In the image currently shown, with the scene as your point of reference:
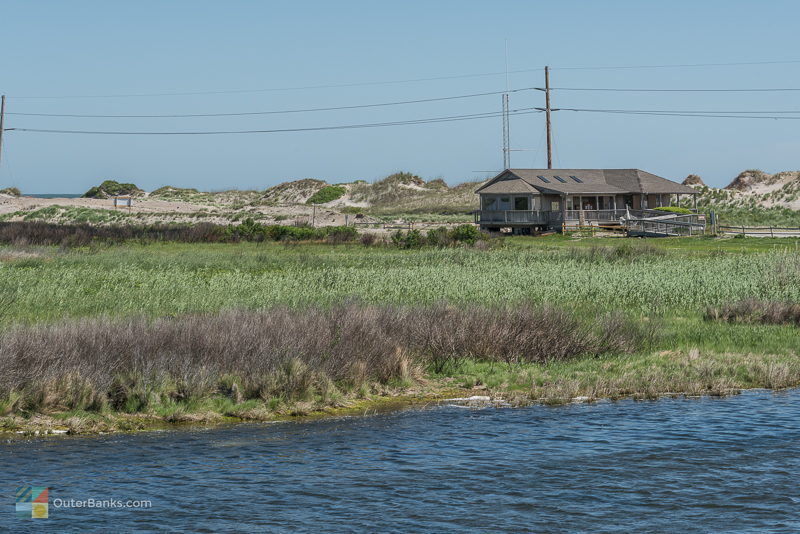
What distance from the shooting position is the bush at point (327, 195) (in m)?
124

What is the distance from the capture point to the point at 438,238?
53938 mm

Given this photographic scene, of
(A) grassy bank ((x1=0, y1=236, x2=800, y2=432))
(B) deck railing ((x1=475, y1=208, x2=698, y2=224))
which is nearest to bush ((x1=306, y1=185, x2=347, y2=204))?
(B) deck railing ((x1=475, y1=208, x2=698, y2=224))

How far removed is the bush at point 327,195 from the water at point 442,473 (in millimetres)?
109436

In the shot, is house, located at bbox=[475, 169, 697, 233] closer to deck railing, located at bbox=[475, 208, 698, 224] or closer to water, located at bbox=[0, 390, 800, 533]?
deck railing, located at bbox=[475, 208, 698, 224]

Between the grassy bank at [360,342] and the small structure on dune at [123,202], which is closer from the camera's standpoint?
the grassy bank at [360,342]

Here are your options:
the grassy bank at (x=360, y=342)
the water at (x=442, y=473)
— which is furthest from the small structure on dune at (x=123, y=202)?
the water at (x=442, y=473)

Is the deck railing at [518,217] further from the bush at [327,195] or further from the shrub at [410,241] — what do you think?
the bush at [327,195]

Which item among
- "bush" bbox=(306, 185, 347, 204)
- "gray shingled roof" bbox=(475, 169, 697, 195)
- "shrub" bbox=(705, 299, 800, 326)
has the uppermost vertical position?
"bush" bbox=(306, 185, 347, 204)

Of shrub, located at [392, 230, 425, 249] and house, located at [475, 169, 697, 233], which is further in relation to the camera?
house, located at [475, 169, 697, 233]

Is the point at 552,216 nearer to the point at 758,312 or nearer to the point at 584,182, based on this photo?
the point at 584,182

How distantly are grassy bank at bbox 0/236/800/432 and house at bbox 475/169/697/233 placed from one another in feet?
133

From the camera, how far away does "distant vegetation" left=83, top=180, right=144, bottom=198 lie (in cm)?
13875

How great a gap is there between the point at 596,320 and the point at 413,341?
4.73 m

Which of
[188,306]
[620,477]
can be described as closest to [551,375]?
[620,477]
